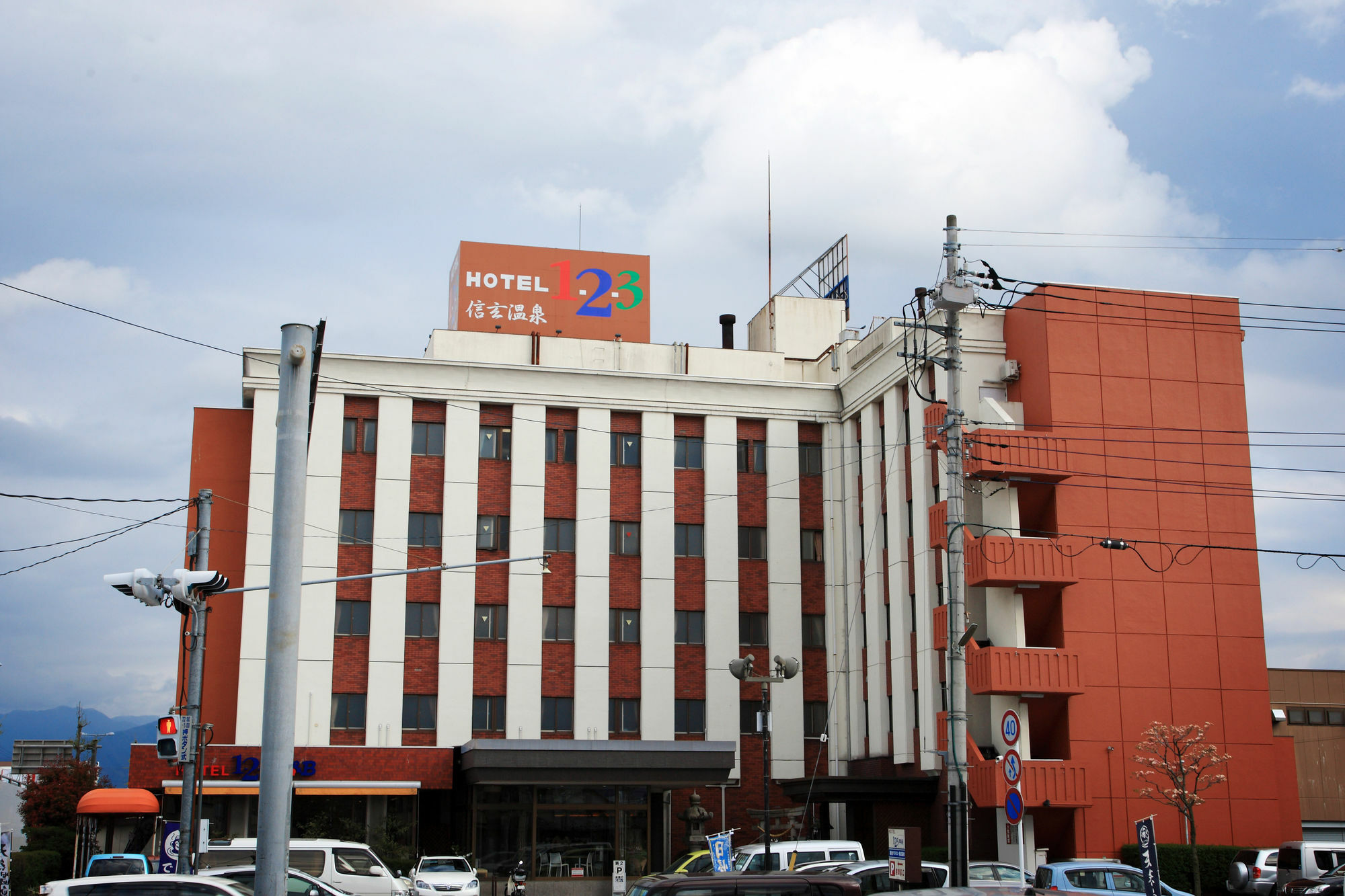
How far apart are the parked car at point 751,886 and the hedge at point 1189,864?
23.5 metres

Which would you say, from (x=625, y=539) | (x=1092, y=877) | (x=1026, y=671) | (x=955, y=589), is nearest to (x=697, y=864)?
(x=1092, y=877)

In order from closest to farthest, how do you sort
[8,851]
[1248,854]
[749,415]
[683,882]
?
1. [683,882]
2. [8,851]
3. [1248,854]
4. [749,415]

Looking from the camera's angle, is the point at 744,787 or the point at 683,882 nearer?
the point at 683,882

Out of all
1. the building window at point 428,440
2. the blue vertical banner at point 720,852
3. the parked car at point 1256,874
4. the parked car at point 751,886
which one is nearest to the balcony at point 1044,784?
the parked car at point 1256,874

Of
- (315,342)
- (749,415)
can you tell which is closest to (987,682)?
(749,415)

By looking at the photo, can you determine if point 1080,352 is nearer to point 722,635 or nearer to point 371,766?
point 722,635

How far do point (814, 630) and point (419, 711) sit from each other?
14.4 meters

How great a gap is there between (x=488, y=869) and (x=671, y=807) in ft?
→ 22.7

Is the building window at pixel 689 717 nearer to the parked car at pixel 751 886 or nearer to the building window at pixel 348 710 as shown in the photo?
the building window at pixel 348 710

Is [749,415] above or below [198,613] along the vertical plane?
above

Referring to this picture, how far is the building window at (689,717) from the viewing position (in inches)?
1788

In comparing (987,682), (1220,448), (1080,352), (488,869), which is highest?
(1080,352)

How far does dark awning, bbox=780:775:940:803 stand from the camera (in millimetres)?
39250

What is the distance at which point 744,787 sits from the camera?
4512 cm
